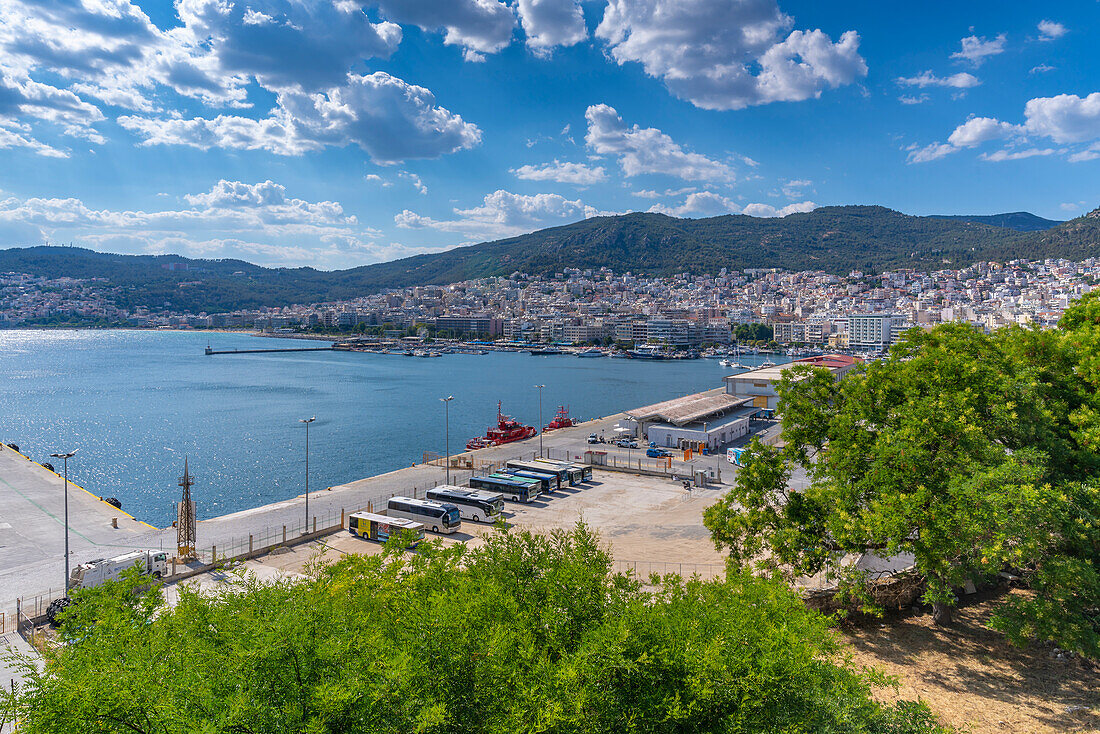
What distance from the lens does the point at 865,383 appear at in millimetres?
15086

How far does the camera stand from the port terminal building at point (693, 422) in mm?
36031

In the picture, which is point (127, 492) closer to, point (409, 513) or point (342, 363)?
point (409, 513)

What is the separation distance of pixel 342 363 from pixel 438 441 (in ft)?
247

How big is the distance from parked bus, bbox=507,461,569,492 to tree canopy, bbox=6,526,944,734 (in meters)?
18.8

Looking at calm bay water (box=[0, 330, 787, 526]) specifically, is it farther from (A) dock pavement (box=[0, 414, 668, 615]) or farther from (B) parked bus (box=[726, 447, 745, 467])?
(B) parked bus (box=[726, 447, 745, 467])

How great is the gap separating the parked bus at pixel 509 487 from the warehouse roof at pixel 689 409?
14.7 metres

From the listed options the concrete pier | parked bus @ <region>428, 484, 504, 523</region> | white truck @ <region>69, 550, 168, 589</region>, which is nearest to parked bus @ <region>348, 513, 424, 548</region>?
parked bus @ <region>428, 484, 504, 523</region>

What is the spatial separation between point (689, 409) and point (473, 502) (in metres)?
21.6

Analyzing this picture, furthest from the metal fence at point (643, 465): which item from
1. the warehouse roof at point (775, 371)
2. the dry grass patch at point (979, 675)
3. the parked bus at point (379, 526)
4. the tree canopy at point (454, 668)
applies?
the tree canopy at point (454, 668)

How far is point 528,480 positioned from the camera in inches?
1046

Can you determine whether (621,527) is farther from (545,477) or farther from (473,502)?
(545,477)

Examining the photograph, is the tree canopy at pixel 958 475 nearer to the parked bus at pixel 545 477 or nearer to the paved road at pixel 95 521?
the parked bus at pixel 545 477

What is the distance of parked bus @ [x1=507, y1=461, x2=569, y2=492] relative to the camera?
27.4 m

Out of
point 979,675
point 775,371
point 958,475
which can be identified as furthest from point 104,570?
point 775,371
